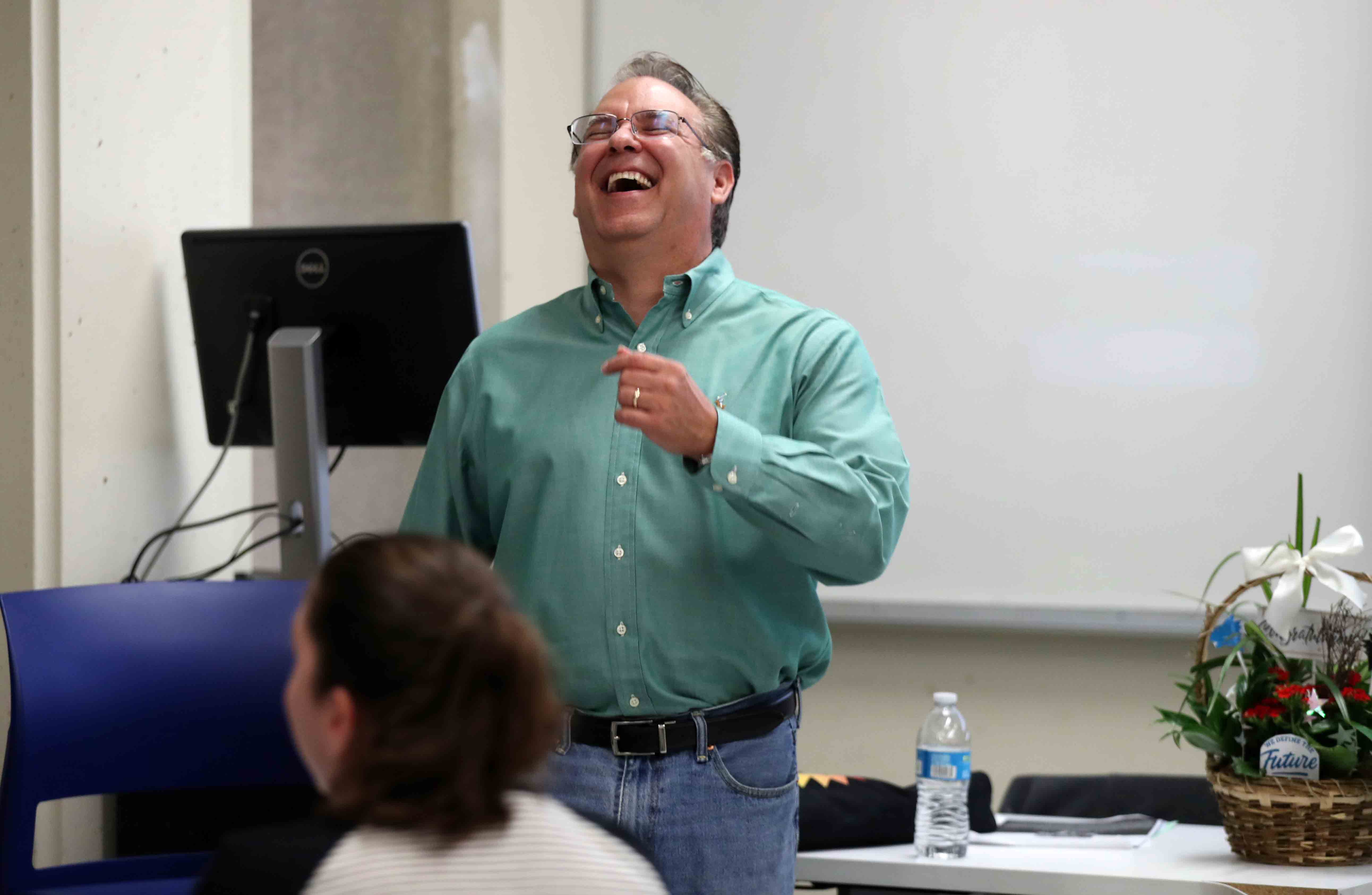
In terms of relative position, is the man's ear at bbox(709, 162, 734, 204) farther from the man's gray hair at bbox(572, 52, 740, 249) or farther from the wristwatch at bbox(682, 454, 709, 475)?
the wristwatch at bbox(682, 454, 709, 475)

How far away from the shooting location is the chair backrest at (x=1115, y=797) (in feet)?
8.35

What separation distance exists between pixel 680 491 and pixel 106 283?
52.6 inches

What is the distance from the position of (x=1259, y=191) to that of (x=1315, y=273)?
219 millimetres

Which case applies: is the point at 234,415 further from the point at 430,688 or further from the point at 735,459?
the point at 430,688

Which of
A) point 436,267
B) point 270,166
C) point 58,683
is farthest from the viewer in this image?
point 270,166

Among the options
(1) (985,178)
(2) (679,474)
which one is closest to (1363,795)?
(2) (679,474)

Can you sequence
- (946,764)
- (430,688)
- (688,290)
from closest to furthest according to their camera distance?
(430,688) < (688,290) < (946,764)

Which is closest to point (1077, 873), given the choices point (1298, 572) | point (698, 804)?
point (1298, 572)

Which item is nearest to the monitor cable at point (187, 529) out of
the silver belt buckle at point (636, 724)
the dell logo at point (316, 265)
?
the dell logo at point (316, 265)

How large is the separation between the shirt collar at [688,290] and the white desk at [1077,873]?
81 cm

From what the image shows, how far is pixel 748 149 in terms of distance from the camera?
3.19 m

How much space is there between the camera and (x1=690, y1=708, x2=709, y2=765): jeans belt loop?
1.48 meters

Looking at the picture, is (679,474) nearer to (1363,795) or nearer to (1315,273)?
(1363,795)

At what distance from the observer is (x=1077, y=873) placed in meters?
1.79
